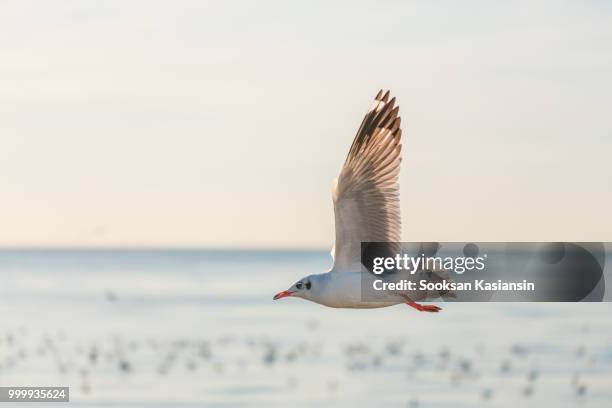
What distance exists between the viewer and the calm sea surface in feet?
66.3

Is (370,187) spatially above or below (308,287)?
above

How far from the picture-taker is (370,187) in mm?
13250

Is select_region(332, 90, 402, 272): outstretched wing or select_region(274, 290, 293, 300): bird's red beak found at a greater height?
select_region(332, 90, 402, 272): outstretched wing

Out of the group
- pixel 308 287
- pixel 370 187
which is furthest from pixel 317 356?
pixel 308 287

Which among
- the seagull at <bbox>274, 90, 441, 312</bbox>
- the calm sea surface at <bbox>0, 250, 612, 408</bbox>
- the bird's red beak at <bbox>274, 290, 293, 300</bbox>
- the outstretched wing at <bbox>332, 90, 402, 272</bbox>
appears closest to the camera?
the seagull at <bbox>274, 90, 441, 312</bbox>

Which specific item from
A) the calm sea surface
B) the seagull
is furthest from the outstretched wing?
the calm sea surface

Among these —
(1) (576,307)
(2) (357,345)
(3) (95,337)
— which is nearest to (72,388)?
(2) (357,345)

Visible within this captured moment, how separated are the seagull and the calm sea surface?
659cm

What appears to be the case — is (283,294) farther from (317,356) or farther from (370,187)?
(317,356)

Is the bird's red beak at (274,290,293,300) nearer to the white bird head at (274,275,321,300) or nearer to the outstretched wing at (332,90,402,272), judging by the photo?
the white bird head at (274,275,321,300)

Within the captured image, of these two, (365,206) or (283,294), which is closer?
(283,294)

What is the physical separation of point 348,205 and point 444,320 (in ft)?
58.2

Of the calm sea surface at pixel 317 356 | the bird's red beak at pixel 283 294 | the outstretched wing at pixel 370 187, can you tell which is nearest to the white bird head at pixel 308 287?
the bird's red beak at pixel 283 294

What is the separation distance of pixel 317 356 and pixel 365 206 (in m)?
10.8
